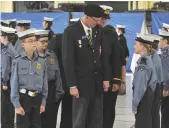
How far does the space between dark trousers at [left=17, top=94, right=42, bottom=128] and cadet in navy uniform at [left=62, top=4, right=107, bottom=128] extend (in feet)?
1.46

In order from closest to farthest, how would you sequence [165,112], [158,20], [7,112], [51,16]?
[165,112], [7,112], [158,20], [51,16]

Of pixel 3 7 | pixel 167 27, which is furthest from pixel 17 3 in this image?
pixel 167 27

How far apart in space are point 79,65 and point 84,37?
35cm

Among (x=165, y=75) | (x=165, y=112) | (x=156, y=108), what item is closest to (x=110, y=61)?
(x=156, y=108)

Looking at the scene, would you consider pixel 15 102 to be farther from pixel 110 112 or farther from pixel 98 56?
pixel 110 112

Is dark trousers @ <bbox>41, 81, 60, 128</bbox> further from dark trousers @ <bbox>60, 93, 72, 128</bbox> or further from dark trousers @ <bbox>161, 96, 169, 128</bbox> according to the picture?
dark trousers @ <bbox>161, 96, 169, 128</bbox>

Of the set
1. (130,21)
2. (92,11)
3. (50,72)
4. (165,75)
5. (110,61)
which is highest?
(92,11)

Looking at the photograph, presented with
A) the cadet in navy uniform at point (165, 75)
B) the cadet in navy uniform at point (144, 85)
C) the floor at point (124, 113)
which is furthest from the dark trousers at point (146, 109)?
the floor at point (124, 113)

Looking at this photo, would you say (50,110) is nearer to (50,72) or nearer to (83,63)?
(50,72)

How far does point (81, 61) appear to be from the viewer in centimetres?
496

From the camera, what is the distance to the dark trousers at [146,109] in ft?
17.5

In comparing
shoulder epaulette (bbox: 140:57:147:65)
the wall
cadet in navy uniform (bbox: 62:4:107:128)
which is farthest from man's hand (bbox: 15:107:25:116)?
Answer: the wall

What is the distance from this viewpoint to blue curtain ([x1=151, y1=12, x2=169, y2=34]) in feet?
50.6

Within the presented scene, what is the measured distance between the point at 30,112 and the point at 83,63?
88 centimetres
